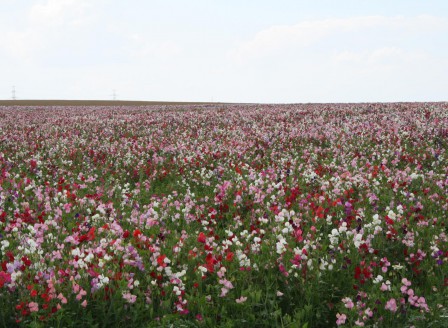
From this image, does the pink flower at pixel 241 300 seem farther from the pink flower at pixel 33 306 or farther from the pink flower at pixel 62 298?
the pink flower at pixel 33 306

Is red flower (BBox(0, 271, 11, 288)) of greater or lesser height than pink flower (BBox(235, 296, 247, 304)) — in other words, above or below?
above

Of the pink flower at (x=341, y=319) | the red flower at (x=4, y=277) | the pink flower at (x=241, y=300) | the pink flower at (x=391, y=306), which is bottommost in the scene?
the pink flower at (x=341, y=319)

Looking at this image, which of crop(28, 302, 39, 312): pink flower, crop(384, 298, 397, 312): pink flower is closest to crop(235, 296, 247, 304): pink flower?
crop(384, 298, 397, 312): pink flower

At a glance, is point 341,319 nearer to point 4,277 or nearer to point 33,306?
point 33,306

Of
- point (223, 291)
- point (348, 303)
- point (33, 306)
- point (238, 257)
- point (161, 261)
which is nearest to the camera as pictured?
point (33, 306)

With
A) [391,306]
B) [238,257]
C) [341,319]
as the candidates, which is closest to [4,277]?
[238,257]

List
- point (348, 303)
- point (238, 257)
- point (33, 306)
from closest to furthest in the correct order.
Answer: point (33, 306) < point (348, 303) < point (238, 257)

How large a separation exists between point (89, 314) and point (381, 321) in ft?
8.70

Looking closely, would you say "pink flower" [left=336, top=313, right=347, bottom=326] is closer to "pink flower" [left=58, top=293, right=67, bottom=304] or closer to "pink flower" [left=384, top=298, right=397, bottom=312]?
"pink flower" [left=384, top=298, right=397, bottom=312]

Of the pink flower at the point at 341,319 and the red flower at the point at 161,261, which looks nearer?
the pink flower at the point at 341,319

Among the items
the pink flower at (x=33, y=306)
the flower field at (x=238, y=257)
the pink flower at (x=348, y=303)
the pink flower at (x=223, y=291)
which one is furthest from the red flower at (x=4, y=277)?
the pink flower at (x=348, y=303)

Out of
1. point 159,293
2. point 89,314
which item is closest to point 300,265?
point 159,293

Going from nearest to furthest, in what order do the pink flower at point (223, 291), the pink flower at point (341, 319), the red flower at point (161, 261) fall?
the pink flower at point (341, 319)
the pink flower at point (223, 291)
the red flower at point (161, 261)

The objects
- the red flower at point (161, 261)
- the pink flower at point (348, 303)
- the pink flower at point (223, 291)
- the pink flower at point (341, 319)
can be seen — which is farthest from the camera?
the red flower at point (161, 261)
